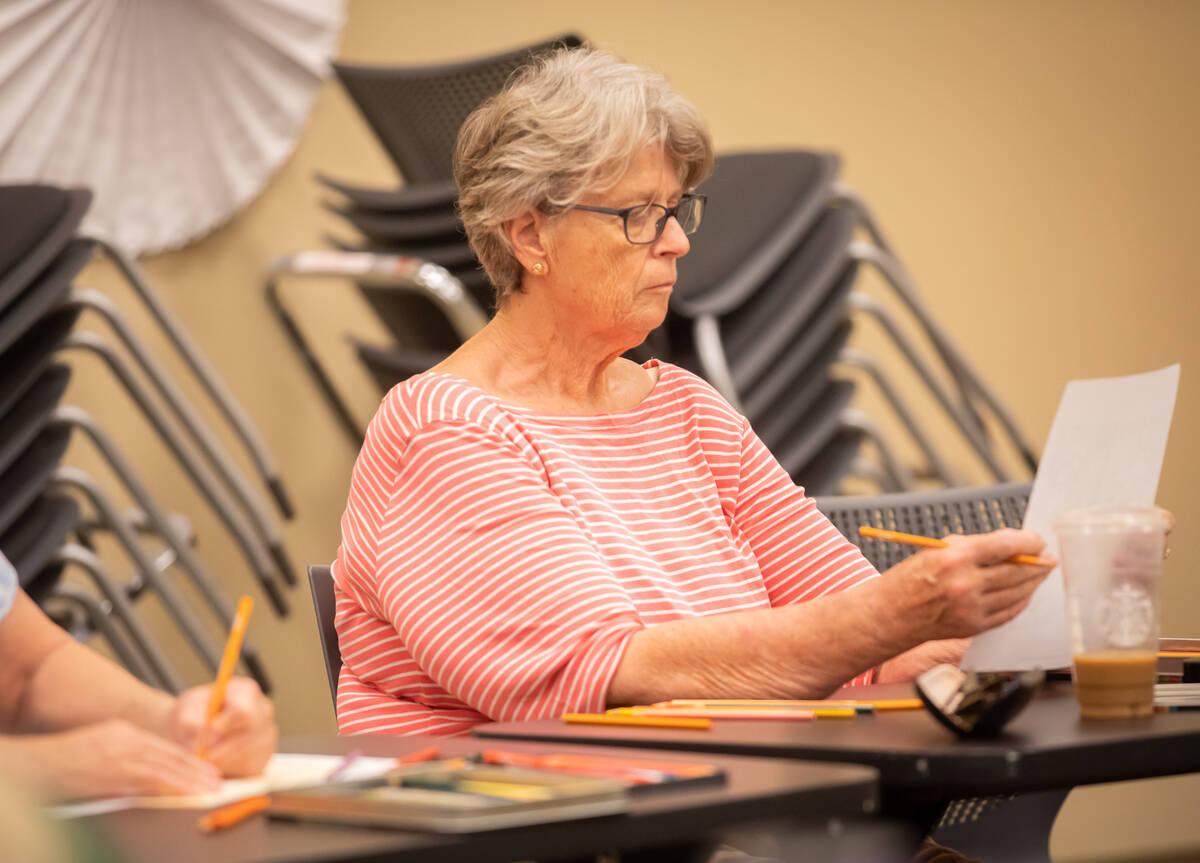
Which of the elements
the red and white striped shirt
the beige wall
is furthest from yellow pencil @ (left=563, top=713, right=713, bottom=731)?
the beige wall

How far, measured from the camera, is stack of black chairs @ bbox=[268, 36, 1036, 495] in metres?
2.57

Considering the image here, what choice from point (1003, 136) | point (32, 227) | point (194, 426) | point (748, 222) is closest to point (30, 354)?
point (32, 227)

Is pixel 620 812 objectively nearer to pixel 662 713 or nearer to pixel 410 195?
pixel 662 713

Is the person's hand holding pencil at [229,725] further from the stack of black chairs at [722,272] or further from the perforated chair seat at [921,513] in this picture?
the stack of black chairs at [722,272]

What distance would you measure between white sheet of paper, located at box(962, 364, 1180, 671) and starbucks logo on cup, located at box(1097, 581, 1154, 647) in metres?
0.11

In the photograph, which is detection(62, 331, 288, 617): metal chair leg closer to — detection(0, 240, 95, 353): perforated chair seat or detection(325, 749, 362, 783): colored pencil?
detection(0, 240, 95, 353): perforated chair seat

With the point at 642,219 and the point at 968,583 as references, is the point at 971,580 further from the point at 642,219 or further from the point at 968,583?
the point at 642,219

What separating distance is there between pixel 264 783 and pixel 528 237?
78 cm

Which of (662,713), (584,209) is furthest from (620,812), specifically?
(584,209)

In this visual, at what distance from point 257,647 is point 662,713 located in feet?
7.32

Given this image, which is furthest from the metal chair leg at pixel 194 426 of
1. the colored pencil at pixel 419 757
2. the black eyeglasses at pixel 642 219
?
the colored pencil at pixel 419 757

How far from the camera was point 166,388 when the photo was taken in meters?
2.67

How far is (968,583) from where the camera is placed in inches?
41.1

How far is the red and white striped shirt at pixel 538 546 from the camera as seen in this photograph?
3.81 feet
